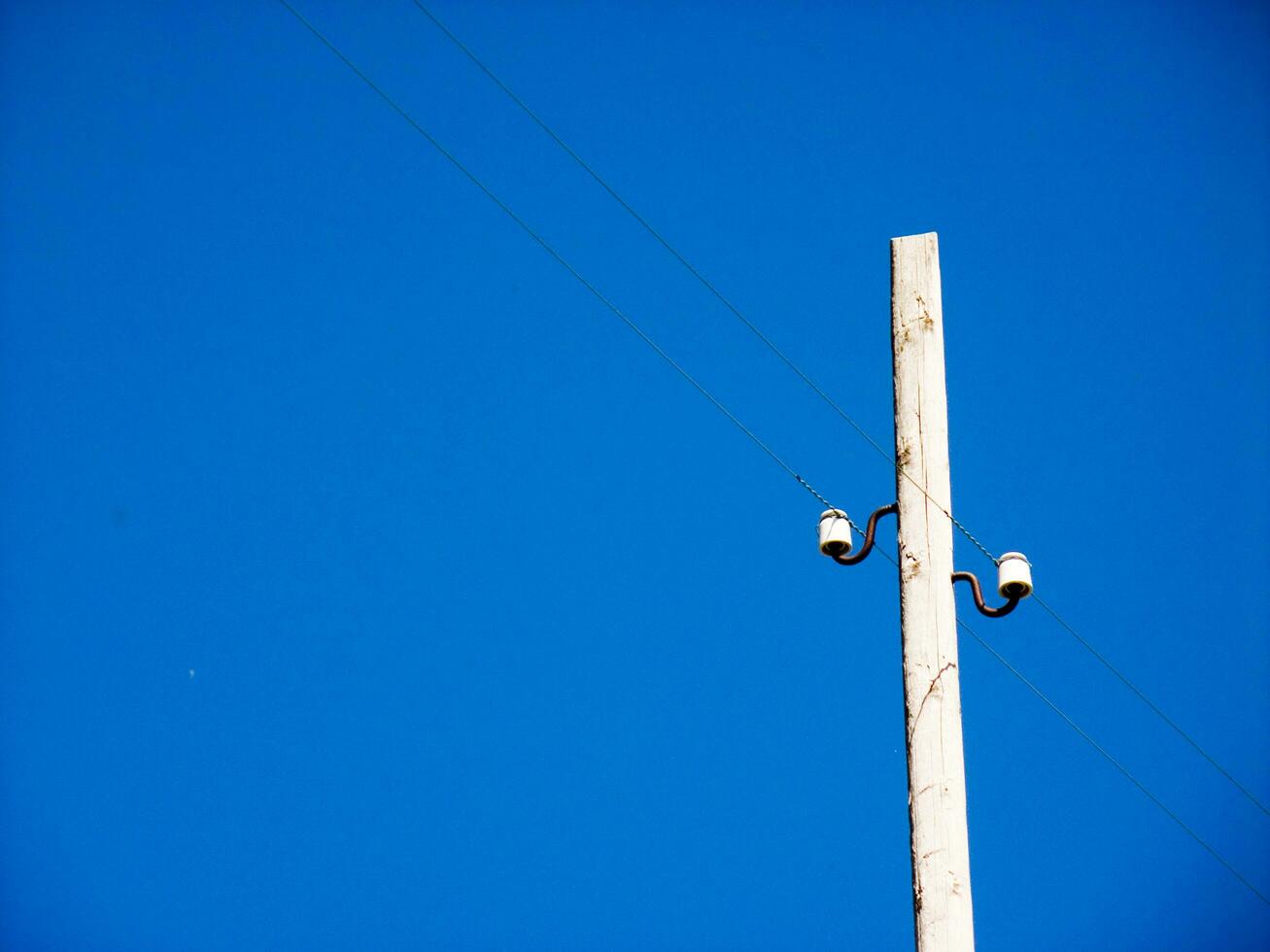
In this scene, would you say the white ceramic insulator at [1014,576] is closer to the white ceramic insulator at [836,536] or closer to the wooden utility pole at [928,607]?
the wooden utility pole at [928,607]

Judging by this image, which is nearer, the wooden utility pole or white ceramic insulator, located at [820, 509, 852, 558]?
the wooden utility pole

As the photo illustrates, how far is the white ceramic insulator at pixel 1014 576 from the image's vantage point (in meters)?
4.57

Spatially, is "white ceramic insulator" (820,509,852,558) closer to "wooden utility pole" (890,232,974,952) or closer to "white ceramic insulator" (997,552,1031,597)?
"wooden utility pole" (890,232,974,952)

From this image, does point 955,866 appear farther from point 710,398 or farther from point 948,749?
point 710,398

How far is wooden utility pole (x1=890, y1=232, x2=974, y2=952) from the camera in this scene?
413 cm

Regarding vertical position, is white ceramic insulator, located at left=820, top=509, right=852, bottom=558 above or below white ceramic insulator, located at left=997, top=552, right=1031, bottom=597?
above

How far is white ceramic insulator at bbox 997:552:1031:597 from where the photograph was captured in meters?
4.57

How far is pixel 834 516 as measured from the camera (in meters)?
4.78

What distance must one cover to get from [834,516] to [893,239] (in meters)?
1.19

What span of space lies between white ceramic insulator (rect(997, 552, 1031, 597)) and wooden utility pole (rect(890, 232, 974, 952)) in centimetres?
30

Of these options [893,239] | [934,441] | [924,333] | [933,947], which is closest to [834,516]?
[934,441]

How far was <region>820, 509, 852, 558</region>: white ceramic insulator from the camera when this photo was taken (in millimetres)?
4711

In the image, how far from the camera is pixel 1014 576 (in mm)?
4578

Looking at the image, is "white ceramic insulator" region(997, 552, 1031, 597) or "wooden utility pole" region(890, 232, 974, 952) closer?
"wooden utility pole" region(890, 232, 974, 952)
